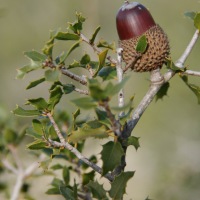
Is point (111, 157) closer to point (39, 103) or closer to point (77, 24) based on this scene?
point (39, 103)

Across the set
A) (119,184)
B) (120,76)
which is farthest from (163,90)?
(119,184)

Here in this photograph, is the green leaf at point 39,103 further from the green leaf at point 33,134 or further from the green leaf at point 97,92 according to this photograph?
the green leaf at point 97,92

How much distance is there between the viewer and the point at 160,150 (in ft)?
15.7

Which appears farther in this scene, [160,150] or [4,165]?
[160,150]

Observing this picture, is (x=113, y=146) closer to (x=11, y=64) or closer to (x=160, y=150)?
(x=160, y=150)

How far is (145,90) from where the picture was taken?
575 cm

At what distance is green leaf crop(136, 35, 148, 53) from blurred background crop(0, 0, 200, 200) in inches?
3.3

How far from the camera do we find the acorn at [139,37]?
1275 millimetres

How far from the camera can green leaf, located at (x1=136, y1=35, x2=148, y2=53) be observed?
1231 mm

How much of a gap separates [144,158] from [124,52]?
4.86 m

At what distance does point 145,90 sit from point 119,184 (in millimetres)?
4690

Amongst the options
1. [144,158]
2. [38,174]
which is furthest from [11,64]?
[38,174]

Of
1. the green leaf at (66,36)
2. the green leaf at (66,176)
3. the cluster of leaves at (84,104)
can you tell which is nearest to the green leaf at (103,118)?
the cluster of leaves at (84,104)

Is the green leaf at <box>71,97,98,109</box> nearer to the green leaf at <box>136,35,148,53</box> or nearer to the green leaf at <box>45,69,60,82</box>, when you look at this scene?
the green leaf at <box>45,69,60,82</box>
